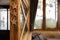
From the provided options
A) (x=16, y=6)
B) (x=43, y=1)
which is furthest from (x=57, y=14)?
(x=16, y=6)

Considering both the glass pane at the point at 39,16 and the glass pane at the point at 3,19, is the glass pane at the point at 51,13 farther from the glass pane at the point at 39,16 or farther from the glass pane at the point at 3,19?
the glass pane at the point at 3,19

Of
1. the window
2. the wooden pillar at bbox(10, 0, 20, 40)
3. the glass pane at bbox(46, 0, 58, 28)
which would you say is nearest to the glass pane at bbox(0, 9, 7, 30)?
the window

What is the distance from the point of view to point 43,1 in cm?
509

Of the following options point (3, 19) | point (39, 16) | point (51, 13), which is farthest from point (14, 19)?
point (3, 19)

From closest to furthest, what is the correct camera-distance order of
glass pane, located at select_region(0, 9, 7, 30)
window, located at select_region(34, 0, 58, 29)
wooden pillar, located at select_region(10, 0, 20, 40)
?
wooden pillar, located at select_region(10, 0, 20, 40) < window, located at select_region(34, 0, 58, 29) < glass pane, located at select_region(0, 9, 7, 30)

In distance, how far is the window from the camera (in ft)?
16.7

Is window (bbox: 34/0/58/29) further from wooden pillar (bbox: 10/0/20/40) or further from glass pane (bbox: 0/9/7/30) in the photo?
wooden pillar (bbox: 10/0/20/40)

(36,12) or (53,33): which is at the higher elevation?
(36,12)

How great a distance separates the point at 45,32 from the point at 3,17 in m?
2.27

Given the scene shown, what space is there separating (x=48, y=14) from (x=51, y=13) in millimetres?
135

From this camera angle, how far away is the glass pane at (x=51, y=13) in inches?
200

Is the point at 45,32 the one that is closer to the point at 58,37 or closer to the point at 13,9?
the point at 58,37

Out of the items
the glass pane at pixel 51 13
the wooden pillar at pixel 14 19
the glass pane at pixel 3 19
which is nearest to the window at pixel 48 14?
the glass pane at pixel 51 13

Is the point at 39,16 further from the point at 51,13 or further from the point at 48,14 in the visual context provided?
the point at 51,13
